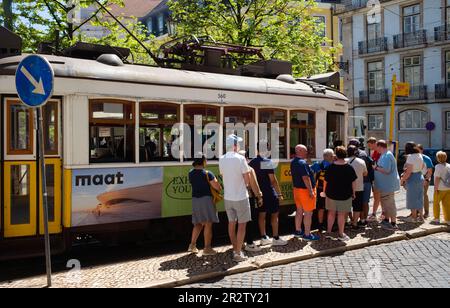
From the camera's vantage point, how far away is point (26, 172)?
7.15m

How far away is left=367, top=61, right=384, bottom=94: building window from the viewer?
38812 mm

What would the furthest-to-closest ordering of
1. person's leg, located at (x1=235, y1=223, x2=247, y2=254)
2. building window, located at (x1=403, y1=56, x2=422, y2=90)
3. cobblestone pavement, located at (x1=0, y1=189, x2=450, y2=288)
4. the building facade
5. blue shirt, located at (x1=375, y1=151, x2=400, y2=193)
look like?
building window, located at (x1=403, y1=56, x2=422, y2=90), the building facade, blue shirt, located at (x1=375, y1=151, x2=400, y2=193), person's leg, located at (x1=235, y1=223, x2=247, y2=254), cobblestone pavement, located at (x1=0, y1=189, x2=450, y2=288)

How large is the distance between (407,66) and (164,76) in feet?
106

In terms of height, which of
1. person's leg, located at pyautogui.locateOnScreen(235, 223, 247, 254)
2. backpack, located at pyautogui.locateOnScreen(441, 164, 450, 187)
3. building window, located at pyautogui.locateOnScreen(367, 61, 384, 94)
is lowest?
person's leg, located at pyautogui.locateOnScreen(235, 223, 247, 254)

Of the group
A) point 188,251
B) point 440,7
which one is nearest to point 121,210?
point 188,251

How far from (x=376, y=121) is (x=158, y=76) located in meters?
33.3

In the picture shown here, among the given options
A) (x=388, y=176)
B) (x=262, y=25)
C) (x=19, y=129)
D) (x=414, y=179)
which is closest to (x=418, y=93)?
(x=262, y=25)

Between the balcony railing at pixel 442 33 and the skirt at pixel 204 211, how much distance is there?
104 ft

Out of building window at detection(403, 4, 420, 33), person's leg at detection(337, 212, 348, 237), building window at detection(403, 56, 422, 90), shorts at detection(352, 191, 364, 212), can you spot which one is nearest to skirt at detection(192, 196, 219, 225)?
person's leg at detection(337, 212, 348, 237)

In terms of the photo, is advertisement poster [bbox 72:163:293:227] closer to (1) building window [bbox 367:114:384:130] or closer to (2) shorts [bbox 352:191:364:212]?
(2) shorts [bbox 352:191:364:212]

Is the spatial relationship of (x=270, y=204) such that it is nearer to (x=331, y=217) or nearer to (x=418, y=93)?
(x=331, y=217)

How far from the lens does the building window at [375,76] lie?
38812mm

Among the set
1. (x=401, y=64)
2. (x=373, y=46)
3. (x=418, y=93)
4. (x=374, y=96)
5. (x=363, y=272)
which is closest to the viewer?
(x=363, y=272)

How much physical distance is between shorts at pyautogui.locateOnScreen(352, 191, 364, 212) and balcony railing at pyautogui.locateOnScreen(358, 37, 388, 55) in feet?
102
